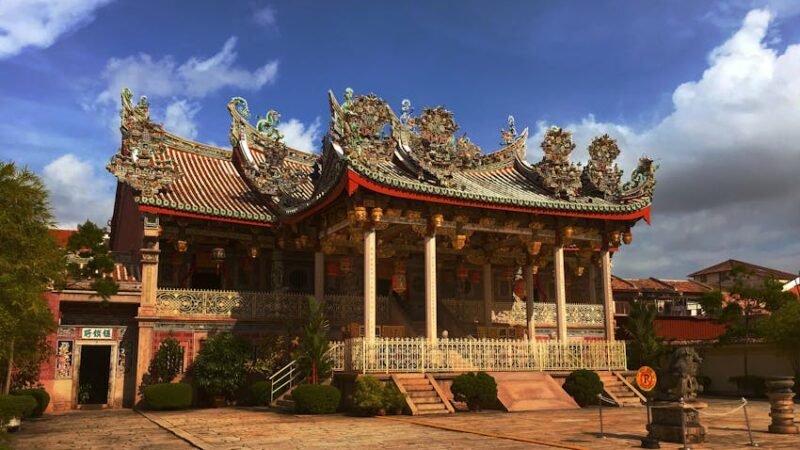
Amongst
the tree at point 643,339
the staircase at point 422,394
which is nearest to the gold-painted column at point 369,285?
the staircase at point 422,394

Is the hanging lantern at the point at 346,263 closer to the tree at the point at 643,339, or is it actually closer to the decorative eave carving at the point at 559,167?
the decorative eave carving at the point at 559,167

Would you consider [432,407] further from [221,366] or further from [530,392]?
[221,366]

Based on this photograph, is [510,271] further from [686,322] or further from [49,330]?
[49,330]

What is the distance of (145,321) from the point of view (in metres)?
21.5

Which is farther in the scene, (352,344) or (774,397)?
(352,344)

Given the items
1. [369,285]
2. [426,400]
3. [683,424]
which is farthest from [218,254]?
[683,424]

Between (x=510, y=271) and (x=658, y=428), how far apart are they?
57.6ft

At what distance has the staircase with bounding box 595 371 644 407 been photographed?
20.5 m

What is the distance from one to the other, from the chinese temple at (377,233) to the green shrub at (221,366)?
0.93m

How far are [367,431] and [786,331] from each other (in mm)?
19544

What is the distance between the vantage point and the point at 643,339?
22609 millimetres

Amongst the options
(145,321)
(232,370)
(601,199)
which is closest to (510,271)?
(601,199)

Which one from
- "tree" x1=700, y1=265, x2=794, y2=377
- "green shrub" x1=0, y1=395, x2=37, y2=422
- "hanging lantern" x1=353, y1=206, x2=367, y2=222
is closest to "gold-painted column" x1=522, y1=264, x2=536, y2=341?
"hanging lantern" x1=353, y1=206, x2=367, y2=222

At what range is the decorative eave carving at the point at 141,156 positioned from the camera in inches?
863
